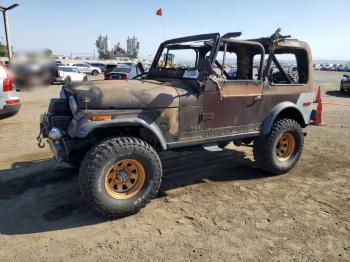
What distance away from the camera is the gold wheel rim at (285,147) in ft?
18.4

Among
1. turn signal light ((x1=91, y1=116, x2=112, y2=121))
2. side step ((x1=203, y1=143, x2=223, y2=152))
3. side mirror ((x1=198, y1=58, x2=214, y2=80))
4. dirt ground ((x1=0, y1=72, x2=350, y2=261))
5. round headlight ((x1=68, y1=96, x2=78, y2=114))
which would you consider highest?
side mirror ((x1=198, y1=58, x2=214, y2=80))

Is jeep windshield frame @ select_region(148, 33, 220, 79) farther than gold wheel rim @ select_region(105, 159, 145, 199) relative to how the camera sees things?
Yes

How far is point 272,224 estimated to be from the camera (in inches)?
Result: 155

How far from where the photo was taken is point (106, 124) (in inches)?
153

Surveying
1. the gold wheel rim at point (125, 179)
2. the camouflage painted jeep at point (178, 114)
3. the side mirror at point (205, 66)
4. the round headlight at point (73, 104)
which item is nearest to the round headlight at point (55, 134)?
the camouflage painted jeep at point (178, 114)

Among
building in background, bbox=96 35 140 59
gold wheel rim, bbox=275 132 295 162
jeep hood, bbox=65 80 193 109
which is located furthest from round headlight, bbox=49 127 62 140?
building in background, bbox=96 35 140 59

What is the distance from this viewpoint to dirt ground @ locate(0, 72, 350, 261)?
3.39 metres

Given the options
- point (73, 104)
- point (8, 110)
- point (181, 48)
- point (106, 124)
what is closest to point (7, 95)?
point (8, 110)

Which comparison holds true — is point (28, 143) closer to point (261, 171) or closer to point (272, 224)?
point (261, 171)

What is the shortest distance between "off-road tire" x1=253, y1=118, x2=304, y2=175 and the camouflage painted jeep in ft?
0.05

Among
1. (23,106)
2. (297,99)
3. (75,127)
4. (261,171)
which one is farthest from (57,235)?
(23,106)

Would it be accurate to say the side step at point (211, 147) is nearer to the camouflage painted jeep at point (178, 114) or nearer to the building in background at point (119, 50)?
the camouflage painted jeep at point (178, 114)

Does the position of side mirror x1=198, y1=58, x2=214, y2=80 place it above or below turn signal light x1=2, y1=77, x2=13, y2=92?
above

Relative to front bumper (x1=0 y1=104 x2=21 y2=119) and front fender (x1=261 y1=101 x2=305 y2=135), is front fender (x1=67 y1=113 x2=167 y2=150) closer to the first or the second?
front fender (x1=261 y1=101 x2=305 y2=135)
